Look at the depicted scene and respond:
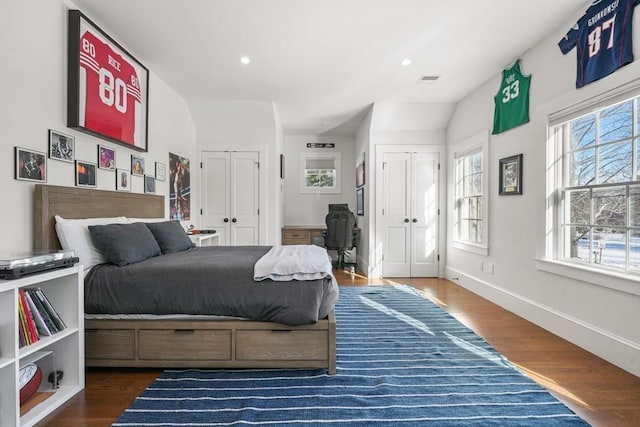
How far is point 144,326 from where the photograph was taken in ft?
6.76

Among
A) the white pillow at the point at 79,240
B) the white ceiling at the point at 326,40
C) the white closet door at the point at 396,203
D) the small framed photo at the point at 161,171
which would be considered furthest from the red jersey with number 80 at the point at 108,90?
the white closet door at the point at 396,203

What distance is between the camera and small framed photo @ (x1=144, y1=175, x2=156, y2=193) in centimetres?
352

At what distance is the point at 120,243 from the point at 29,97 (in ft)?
3.52

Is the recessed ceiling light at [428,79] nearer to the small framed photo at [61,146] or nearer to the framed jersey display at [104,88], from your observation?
the framed jersey display at [104,88]

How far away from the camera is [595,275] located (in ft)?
7.91

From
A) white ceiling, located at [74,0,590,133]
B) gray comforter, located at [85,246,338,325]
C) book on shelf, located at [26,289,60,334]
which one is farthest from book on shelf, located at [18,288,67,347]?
white ceiling, located at [74,0,590,133]

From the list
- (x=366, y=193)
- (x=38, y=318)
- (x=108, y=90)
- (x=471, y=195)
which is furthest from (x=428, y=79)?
(x=38, y=318)

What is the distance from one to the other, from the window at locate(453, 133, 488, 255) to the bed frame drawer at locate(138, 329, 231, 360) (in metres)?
3.26

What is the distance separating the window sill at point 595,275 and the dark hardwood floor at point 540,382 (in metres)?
0.54

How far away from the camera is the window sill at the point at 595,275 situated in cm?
214

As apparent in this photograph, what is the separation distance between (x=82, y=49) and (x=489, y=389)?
363 centimetres

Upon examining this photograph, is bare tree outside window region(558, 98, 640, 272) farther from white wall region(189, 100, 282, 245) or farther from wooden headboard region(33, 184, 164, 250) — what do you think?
wooden headboard region(33, 184, 164, 250)

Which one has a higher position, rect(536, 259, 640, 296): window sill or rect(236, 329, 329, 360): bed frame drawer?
rect(536, 259, 640, 296): window sill

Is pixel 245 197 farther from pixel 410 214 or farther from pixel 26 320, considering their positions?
pixel 26 320
